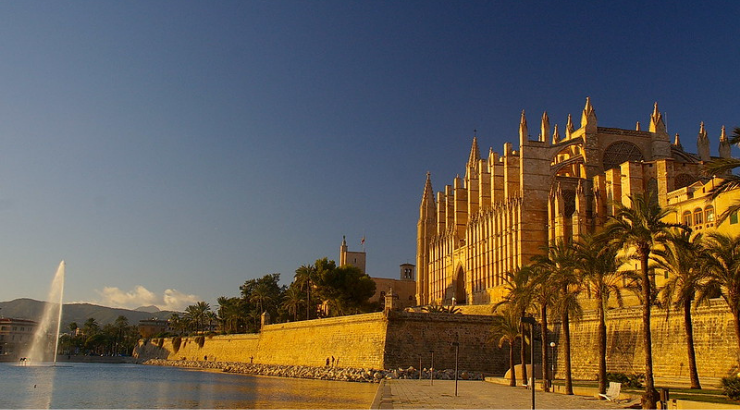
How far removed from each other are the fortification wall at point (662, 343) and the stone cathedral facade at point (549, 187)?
1083 cm

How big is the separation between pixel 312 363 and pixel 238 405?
23.3m

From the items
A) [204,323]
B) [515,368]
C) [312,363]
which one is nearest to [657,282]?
[515,368]

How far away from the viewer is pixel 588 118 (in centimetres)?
5722

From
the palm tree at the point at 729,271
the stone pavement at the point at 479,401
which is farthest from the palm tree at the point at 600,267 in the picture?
the palm tree at the point at 729,271

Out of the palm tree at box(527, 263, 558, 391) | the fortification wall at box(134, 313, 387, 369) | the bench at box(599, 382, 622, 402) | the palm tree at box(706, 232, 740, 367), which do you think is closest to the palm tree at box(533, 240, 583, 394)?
the palm tree at box(527, 263, 558, 391)

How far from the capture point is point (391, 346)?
40.2 meters

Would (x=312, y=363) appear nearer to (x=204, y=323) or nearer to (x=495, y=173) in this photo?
(x=495, y=173)

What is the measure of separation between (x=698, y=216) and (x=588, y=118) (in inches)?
754

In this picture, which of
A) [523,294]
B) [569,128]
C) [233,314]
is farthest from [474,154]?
[523,294]

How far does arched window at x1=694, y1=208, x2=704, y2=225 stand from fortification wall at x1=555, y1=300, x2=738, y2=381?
9.58 metres

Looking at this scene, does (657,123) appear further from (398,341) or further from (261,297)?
(261,297)

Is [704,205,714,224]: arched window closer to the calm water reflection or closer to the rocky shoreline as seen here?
the rocky shoreline

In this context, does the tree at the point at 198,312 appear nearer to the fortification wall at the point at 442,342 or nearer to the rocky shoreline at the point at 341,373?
the rocky shoreline at the point at 341,373

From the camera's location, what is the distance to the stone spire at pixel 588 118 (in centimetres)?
5684
